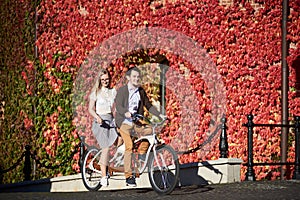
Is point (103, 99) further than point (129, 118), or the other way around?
point (103, 99)

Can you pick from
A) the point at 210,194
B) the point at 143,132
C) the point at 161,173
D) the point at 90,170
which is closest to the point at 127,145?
the point at 143,132

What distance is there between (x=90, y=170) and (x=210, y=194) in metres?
1.98

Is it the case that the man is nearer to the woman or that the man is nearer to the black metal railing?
the woman

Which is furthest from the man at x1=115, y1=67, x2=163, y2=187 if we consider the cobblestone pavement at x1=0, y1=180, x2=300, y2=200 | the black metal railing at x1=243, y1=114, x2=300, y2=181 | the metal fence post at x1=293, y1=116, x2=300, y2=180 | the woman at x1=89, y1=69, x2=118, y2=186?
the metal fence post at x1=293, y1=116, x2=300, y2=180

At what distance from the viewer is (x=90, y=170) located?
9.96 meters

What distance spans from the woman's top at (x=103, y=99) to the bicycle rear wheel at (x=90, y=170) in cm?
63

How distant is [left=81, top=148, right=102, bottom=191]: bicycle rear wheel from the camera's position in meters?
9.84

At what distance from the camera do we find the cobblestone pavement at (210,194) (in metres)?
8.67

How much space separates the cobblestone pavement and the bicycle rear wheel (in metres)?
0.48

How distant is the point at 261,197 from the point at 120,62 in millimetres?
5119

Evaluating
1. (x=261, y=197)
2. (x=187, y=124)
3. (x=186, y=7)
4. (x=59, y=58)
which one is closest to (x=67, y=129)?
(x=59, y=58)

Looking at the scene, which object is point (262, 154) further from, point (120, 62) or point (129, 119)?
point (129, 119)

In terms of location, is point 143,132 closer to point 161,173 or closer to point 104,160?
point 161,173

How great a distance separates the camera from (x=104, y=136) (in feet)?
31.5
